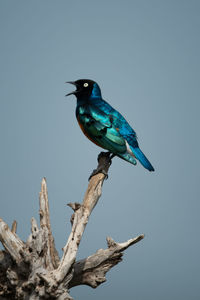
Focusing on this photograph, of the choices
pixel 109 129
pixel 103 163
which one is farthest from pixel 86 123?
pixel 103 163

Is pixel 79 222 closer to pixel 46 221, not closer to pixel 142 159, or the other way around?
pixel 46 221

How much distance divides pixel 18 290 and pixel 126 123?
11.2ft

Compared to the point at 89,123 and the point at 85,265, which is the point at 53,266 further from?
the point at 89,123

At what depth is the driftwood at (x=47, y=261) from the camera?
15.8 feet

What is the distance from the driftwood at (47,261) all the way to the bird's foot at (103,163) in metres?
0.53

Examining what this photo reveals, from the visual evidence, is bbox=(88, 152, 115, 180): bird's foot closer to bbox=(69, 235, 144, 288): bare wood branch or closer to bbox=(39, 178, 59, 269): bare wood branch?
bbox=(39, 178, 59, 269): bare wood branch

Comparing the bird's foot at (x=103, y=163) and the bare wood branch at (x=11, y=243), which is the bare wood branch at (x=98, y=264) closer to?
the bare wood branch at (x=11, y=243)

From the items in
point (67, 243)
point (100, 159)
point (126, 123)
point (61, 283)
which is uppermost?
point (126, 123)

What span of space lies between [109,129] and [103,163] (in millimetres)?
603

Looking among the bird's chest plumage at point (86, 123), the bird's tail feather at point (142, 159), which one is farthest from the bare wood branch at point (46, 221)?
the bird's tail feather at point (142, 159)

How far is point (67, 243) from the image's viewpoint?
205 inches

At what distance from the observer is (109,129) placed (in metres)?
6.70

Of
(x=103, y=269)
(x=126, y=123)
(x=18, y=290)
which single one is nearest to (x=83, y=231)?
(x=103, y=269)

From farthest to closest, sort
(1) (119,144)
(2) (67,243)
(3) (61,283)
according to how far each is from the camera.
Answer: (1) (119,144), (2) (67,243), (3) (61,283)
